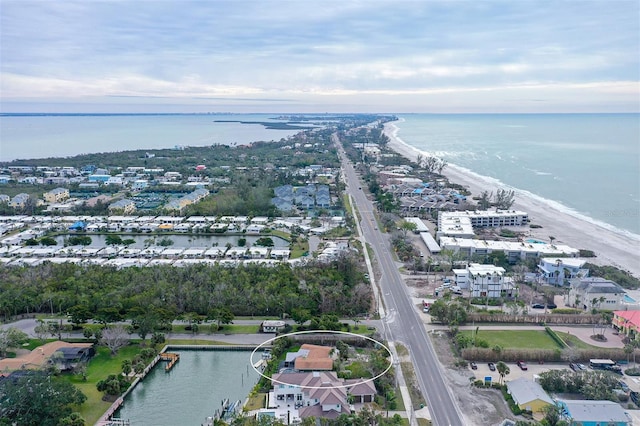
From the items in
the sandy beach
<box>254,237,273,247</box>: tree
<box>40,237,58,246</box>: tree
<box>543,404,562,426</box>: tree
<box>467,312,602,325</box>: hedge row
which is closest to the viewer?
<box>543,404,562,426</box>: tree

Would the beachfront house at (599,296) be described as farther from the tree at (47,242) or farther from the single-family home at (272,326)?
the tree at (47,242)

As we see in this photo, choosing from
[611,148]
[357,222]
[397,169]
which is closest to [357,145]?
[397,169]

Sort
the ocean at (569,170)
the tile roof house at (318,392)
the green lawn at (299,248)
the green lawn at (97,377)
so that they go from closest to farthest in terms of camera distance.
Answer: the tile roof house at (318,392) < the green lawn at (97,377) < the green lawn at (299,248) < the ocean at (569,170)

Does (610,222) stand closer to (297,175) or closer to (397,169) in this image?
(397,169)

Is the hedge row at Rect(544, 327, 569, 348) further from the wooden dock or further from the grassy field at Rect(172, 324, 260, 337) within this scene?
the wooden dock

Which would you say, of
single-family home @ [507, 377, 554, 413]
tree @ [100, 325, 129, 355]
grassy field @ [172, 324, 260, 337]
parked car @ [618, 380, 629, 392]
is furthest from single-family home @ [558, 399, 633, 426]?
tree @ [100, 325, 129, 355]

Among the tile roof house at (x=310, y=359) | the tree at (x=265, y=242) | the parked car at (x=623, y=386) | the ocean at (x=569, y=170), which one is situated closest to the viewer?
the parked car at (x=623, y=386)

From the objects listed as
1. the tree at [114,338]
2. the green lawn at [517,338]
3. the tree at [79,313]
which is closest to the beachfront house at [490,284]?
the green lawn at [517,338]
